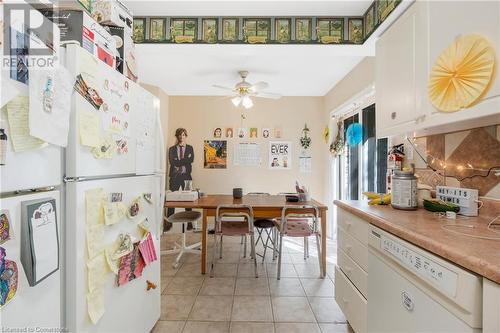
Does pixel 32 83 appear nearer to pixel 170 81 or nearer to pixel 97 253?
pixel 97 253

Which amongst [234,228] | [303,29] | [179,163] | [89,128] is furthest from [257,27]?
[179,163]

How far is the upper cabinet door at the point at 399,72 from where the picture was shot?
1538 mm

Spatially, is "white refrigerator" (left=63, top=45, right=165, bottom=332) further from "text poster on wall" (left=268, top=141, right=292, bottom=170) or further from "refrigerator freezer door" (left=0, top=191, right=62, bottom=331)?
"text poster on wall" (left=268, top=141, right=292, bottom=170)

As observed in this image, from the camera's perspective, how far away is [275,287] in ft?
8.36

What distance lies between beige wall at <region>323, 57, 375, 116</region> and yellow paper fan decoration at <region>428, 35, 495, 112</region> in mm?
1547

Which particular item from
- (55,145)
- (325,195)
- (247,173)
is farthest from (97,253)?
(325,195)

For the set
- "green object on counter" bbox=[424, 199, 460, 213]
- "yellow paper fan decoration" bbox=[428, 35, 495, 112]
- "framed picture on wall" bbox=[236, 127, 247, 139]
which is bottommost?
"green object on counter" bbox=[424, 199, 460, 213]

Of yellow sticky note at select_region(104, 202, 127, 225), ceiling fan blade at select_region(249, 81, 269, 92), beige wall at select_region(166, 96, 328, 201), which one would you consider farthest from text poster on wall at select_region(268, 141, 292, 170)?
yellow sticky note at select_region(104, 202, 127, 225)

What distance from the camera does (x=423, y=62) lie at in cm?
146

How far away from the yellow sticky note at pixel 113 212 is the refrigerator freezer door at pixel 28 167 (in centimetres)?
28

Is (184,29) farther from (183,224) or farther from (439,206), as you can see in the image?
(439,206)

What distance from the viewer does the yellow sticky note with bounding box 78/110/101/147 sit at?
1.04m

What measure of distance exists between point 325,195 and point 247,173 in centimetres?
152

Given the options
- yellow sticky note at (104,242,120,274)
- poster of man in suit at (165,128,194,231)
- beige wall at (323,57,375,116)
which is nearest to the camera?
yellow sticky note at (104,242,120,274)
